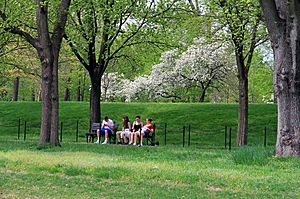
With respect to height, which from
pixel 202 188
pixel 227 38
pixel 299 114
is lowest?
pixel 202 188

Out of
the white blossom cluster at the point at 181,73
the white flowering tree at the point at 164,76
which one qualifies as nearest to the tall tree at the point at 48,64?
the white blossom cluster at the point at 181,73

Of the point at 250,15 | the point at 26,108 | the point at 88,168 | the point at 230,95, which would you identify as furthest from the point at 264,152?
the point at 230,95

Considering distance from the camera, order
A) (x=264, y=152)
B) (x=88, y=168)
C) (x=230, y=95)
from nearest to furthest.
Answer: (x=88, y=168)
(x=264, y=152)
(x=230, y=95)

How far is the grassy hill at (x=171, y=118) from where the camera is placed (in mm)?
28406

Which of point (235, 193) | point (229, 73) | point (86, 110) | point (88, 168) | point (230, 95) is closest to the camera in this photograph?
point (235, 193)

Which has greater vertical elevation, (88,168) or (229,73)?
(229,73)

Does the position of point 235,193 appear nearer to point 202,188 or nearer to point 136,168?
point 202,188

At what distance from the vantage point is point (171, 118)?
34.0 m

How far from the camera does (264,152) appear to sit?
12.3 m

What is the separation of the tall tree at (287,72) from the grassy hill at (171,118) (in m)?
12.7

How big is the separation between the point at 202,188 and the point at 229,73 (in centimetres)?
4017

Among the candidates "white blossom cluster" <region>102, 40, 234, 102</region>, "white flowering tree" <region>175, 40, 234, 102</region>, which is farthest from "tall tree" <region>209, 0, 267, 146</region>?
"white flowering tree" <region>175, 40, 234, 102</region>

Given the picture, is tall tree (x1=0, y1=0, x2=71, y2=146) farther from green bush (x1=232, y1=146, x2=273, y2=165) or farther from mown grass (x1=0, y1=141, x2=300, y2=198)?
green bush (x1=232, y1=146, x2=273, y2=165)

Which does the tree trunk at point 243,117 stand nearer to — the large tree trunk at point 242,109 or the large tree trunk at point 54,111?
the large tree trunk at point 242,109
